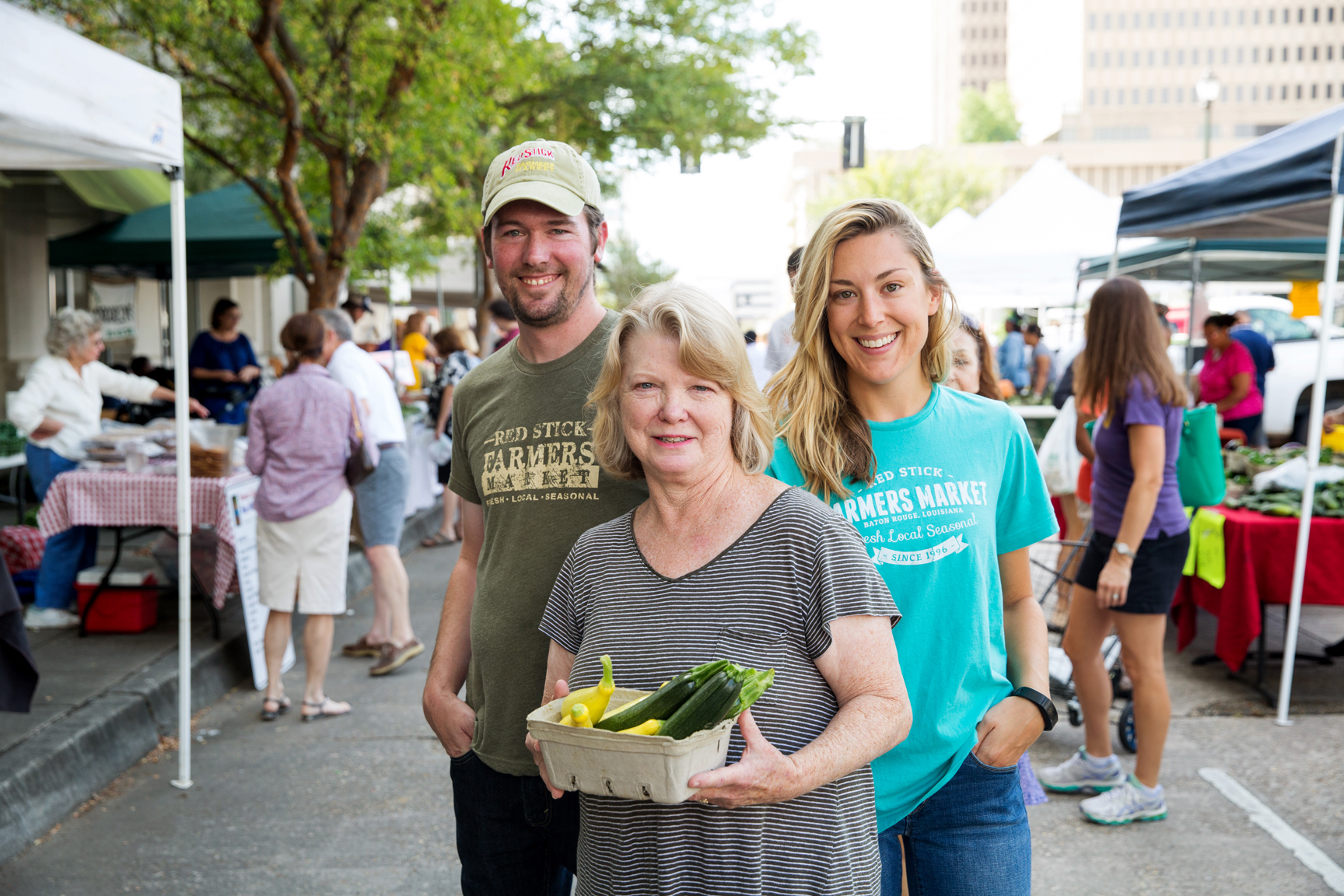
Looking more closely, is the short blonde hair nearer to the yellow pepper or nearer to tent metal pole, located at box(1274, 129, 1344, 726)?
the yellow pepper

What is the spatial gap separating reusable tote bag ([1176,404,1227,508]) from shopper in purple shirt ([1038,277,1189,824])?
1.06 ft

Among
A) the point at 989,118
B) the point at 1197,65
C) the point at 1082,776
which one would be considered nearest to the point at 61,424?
the point at 1082,776

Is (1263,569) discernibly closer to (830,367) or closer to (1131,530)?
(1131,530)

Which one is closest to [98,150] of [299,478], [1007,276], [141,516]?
[299,478]

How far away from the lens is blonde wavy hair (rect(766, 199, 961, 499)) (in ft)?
6.95

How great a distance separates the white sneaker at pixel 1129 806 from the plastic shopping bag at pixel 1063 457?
2825 millimetres

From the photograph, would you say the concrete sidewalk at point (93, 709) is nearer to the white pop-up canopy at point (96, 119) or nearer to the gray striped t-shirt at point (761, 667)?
the white pop-up canopy at point (96, 119)

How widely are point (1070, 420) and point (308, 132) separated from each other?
716 cm

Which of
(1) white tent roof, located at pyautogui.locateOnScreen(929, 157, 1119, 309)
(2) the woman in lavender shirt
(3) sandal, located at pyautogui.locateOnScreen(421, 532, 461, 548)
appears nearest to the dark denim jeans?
(2) the woman in lavender shirt

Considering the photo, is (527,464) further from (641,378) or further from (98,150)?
(98,150)

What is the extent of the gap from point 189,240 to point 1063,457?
9889mm

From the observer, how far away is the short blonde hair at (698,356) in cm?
183

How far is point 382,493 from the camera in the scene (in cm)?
680

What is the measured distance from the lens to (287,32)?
370 inches
